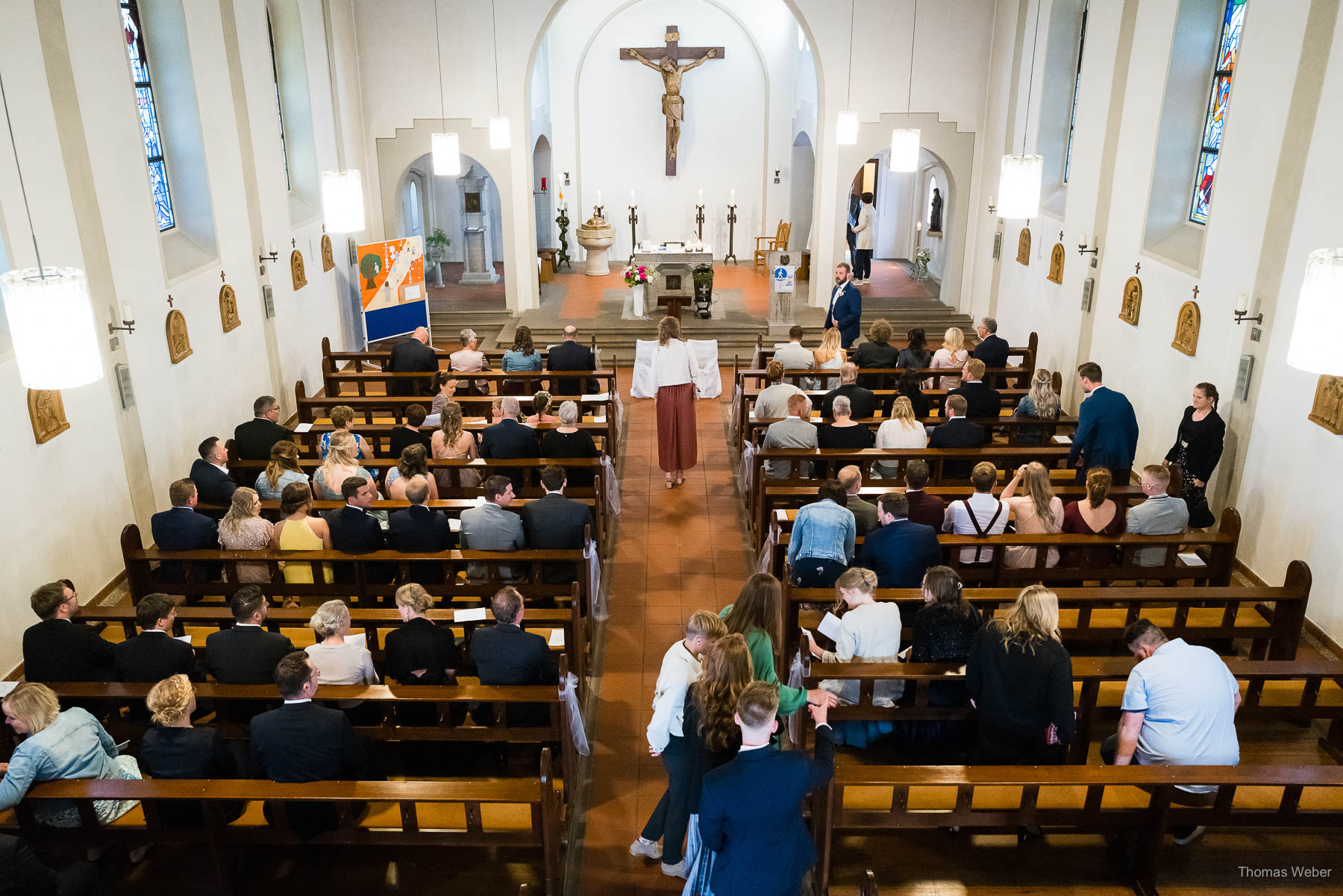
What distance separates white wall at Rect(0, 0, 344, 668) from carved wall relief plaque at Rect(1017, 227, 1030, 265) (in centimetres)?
879

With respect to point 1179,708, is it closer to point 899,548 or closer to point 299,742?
point 899,548

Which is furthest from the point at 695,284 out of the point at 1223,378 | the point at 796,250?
the point at 1223,378

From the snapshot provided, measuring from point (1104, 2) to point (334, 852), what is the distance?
10.4 meters

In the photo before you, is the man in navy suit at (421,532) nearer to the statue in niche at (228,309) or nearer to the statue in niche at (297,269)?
the statue in niche at (228,309)

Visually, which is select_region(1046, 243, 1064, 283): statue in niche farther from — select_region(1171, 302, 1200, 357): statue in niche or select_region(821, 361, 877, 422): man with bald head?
select_region(821, 361, 877, 422): man with bald head

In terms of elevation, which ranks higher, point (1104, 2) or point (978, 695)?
point (1104, 2)

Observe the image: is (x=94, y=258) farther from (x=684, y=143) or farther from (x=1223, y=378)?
(x=684, y=143)

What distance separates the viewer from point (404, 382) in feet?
33.3

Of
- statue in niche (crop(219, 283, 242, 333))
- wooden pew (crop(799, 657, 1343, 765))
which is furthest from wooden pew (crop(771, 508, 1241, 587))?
statue in niche (crop(219, 283, 242, 333))

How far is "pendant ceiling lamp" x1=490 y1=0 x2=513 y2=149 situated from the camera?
13.3 metres

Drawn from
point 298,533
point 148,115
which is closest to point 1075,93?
point 148,115

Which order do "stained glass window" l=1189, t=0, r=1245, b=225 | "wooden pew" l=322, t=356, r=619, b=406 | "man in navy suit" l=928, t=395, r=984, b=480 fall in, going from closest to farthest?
"man in navy suit" l=928, t=395, r=984, b=480
"stained glass window" l=1189, t=0, r=1245, b=225
"wooden pew" l=322, t=356, r=619, b=406

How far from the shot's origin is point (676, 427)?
8906mm

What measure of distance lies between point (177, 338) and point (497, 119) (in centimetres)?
652
